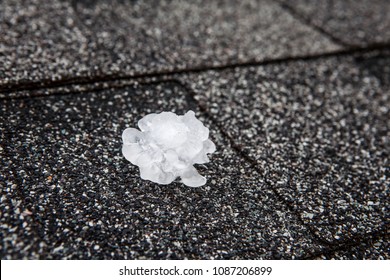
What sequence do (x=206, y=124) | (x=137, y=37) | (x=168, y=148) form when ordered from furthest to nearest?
(x=137, y=37), (x=206, y=124), (x=168, y=148)

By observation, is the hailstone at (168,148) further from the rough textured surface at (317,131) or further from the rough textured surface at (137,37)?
the rough textured surface at (137,37)

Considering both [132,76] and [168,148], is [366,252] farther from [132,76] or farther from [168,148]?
[132,76]

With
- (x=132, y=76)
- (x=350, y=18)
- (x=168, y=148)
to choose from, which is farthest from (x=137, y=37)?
(x=350, y=18)

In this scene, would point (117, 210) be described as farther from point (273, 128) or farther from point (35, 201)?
point (273, 128)

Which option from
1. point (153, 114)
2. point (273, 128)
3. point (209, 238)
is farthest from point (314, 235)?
point (153, 114)

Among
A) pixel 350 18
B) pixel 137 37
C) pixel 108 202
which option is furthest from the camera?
pixel 350 18

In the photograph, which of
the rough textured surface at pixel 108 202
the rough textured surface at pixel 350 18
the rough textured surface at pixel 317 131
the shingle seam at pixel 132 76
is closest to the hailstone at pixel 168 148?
the rough textured surface at pixel 108 202

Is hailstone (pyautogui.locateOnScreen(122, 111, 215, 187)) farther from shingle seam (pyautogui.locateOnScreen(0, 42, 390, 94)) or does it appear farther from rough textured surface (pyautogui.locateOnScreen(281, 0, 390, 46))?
rough textured surface (pyautogui.locateOnScreen(281, 0, 390, 46))

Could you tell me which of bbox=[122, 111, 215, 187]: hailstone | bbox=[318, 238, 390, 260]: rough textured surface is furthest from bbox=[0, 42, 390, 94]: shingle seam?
bbox=[318, 238, 390, 260]: rough textured surface
